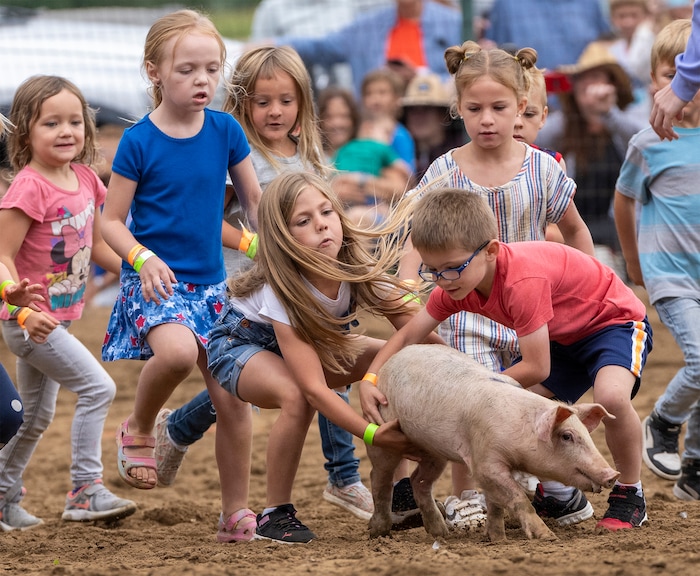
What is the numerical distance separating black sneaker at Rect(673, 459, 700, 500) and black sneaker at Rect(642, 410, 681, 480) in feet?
0.10

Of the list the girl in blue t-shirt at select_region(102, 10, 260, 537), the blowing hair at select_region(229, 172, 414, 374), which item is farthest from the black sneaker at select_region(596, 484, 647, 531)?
the girl in blue t-shirt at select_region(102, 10, 260, 537)

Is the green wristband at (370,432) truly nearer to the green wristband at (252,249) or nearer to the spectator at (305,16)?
the green wristband at (252,249)

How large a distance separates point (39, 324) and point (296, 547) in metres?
1.33

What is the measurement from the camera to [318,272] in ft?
13.4

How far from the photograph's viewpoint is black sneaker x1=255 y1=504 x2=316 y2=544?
415 centimetres

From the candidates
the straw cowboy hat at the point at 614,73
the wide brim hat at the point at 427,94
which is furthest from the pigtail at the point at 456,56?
the wide brim hat at the point at 427,94

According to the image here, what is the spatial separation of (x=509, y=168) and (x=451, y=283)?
2.90 feet

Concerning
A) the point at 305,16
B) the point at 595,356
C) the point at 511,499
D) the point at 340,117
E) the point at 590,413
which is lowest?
the point at 511,499

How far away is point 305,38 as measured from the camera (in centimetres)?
1137

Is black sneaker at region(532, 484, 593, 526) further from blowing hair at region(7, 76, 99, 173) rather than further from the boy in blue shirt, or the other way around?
blowing hair at region(7, 76, 99, 173)

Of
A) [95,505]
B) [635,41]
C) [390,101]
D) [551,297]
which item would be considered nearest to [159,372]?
[95,505]

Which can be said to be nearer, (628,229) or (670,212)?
(670,212)

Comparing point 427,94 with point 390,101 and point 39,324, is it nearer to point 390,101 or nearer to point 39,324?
point 390,101

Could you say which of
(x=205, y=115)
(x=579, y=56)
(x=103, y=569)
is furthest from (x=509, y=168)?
(x=579, y=56)
